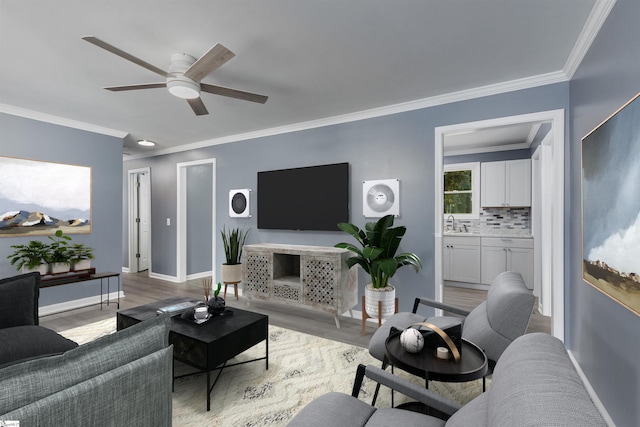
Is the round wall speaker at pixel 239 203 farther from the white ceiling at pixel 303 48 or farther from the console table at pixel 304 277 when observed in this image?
the white ceiling at pixel 303 48

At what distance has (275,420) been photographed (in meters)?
1.87

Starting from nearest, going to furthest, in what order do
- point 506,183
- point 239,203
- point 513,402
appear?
point 513,402
point 239,203
point 506,183

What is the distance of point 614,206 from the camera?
166 centimetres

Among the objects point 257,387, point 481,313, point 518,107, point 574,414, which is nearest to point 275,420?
point 257,387

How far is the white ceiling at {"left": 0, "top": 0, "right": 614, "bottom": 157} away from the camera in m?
1.91

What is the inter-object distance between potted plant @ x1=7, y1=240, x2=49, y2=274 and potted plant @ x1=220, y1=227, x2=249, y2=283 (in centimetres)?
204

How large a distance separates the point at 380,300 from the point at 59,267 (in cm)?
381

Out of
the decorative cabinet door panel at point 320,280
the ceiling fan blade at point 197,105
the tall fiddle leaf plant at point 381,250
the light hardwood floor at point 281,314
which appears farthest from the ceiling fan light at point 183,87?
the light hardwood floor at point 281,314

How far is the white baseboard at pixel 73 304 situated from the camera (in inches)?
150

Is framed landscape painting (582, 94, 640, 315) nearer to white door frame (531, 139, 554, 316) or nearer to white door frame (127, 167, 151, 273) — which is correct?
white door frame (531, 139, 554, 316)

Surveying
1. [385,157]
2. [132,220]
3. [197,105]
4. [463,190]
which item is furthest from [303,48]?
[132,220]

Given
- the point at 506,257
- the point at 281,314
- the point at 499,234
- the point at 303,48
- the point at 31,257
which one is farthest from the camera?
the point at 499,234

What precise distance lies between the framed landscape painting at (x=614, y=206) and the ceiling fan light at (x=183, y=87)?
2665 mm

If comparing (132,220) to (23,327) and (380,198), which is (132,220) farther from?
(380,198)
